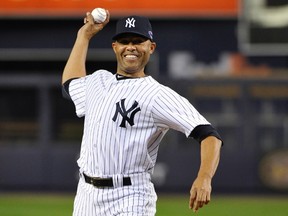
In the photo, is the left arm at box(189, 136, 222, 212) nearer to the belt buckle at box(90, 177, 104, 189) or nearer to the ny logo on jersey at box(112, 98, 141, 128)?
the ny logo on jersey at box(112, 98, 141, 128)

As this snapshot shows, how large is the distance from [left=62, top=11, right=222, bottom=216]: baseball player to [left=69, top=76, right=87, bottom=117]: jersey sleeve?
0.18m

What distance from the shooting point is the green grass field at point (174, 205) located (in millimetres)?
12812

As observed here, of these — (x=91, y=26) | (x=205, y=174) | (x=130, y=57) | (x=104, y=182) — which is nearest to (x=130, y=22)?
(x=130, y=57)

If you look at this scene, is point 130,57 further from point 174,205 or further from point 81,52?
point 174,205

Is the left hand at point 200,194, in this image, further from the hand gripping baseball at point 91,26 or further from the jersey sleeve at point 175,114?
the hand gripping baseball at point 91,26

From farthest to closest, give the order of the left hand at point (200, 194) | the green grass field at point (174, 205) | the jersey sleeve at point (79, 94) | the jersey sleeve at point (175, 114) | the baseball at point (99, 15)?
the green grass field at point (174, 205) → the baseball at point (99, 15) → the jersey sleeve at point (79, 94) → the jersey sleeve at point (175, 114) → the left hand at point (200, 194)

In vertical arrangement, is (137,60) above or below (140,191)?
above

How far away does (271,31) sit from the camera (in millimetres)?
15477

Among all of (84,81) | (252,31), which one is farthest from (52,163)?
(84,81)

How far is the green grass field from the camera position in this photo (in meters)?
12.8

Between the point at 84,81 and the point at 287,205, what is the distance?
8.77 meters

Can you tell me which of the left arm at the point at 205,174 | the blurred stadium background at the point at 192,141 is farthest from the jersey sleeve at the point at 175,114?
the blurred stadium background at the point at 192,141

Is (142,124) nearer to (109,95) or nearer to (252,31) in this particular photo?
(109,95)

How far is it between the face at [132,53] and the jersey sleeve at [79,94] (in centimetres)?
35
